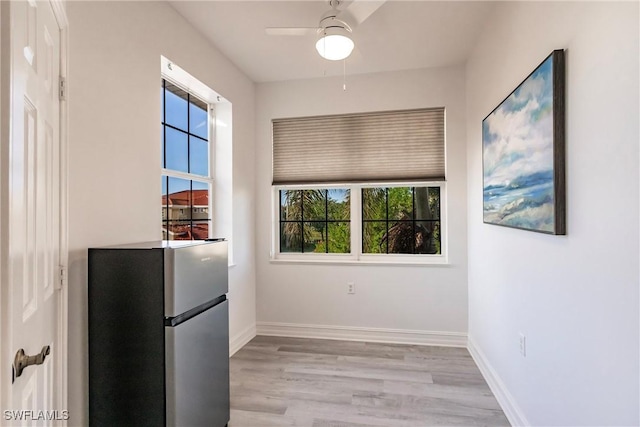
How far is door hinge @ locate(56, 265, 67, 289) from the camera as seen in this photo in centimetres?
151

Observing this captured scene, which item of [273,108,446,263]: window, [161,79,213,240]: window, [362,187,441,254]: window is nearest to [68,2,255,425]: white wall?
[161,79,213,240]: window

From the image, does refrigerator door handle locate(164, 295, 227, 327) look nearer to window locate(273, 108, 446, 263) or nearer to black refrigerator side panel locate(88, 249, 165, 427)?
black refrigerator side panel locate(88, 249, 165, 427)

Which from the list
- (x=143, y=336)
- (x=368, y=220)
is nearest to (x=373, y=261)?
(x=368, y=220)

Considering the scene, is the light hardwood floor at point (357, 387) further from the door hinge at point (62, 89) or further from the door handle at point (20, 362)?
the door hinge at point (62, 89)

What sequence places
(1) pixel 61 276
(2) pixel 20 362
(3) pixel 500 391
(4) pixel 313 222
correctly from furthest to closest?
(4) pixel 313 222 < (3) pixel 500 391 < (1) pixel 61 276 < (2) pixel 20 362

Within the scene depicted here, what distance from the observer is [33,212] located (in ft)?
3.79

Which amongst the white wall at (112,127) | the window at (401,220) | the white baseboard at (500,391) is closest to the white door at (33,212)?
the white wall at (112,127)

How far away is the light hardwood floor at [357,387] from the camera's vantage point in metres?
2.19

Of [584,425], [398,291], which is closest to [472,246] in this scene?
[398,291]

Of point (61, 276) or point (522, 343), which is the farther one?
point (522, 343)

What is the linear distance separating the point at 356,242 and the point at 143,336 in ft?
8.05

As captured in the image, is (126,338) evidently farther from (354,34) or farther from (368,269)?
(354,34)

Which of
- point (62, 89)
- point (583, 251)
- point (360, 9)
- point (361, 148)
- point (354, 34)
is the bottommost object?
point (583, 251)

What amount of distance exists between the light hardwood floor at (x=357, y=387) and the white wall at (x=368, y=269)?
1.00 feet
